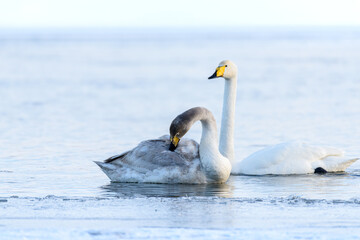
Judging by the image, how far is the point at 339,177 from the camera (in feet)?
31.2

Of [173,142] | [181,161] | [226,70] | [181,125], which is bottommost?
[181,161]

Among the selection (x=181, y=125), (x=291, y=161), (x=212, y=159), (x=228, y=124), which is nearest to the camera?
(x=181, y=125)

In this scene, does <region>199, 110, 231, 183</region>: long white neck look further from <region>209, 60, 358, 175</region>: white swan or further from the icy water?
<region>209, 60, 358, 175</region>: white swan

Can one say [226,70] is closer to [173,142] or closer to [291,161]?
[291,161]

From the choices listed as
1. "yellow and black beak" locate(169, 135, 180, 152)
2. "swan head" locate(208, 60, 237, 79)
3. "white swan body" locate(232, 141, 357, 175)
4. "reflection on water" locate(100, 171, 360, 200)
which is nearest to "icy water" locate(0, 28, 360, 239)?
"reflection on water" locate(100, 171, 360, 200)

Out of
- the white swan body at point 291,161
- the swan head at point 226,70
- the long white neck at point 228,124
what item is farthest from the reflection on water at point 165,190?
the swan head at point 226,70

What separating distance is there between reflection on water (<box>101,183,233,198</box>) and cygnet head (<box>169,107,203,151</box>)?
572 millimetres

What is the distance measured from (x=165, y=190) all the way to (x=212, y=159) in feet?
2.48

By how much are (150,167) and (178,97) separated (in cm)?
1154

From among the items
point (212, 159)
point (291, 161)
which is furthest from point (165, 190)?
point (291, 161)

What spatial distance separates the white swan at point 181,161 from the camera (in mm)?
9062

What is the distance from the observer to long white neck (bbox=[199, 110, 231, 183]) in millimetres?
9062

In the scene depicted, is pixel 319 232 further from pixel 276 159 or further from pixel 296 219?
pixel 276 159

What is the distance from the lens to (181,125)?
8.92 metres
